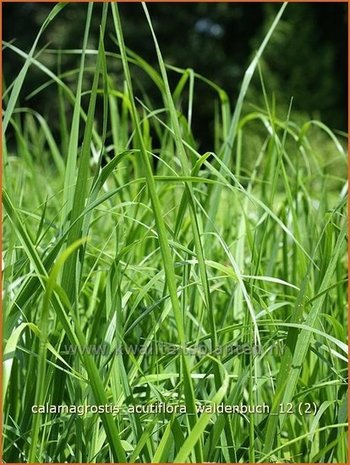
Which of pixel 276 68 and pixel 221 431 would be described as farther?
pixel 276 68

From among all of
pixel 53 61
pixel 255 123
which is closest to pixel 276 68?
pixel 255 123

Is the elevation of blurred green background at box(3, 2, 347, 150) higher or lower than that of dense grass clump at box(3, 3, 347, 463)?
lower

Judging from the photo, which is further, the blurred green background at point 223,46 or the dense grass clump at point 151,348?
the blurred green background at point 223,46

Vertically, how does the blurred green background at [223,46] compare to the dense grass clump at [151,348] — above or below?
below

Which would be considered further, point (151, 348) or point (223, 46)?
point (223, 46)

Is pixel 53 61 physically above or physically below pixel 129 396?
below

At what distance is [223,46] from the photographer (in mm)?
9914

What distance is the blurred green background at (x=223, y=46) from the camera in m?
7.75

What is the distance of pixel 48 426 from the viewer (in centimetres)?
66

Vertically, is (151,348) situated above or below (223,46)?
above

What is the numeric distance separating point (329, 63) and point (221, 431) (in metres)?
7.82

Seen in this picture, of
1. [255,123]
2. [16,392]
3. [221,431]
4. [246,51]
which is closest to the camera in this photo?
[221,431]

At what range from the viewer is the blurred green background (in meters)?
7.75

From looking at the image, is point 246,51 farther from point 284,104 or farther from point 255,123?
point 255,123
